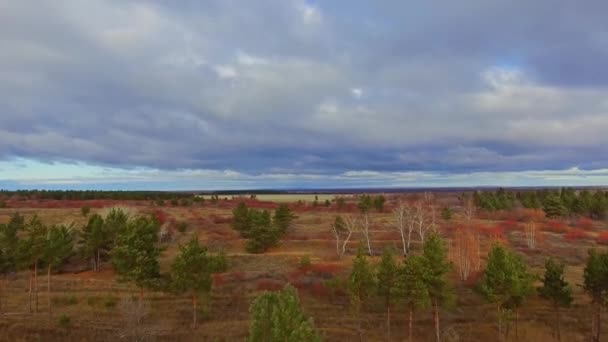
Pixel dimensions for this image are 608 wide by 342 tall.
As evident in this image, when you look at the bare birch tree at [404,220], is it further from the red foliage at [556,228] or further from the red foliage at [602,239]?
the red foliage at [556,228]

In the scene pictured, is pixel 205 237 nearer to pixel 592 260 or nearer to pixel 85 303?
pixel 85 303

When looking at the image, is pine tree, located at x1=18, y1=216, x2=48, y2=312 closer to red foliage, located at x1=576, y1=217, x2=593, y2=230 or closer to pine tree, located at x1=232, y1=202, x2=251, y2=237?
pine tree, located at x1=232, y1=202, x2=251, y2=237

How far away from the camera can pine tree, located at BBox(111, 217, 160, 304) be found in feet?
123

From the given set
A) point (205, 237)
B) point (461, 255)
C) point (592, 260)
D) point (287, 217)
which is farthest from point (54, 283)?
point (592, 260)

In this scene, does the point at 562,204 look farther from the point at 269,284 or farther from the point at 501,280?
the point at 501,280

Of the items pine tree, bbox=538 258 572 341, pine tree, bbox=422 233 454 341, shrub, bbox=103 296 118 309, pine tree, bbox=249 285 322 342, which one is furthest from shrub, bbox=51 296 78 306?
pine tree, bbox=538 258 572 341

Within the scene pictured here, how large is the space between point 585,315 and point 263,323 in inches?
1457

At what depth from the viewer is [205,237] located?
270ft

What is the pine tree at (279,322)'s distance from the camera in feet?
51.9

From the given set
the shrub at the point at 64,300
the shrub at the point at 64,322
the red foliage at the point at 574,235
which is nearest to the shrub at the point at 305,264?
the shrub at the point at 64,300

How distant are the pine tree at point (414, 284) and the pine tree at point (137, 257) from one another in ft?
65.5

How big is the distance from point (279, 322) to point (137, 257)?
2514 centimetres

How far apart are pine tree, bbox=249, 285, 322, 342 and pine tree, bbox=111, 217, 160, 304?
2411cm

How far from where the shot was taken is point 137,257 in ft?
124
